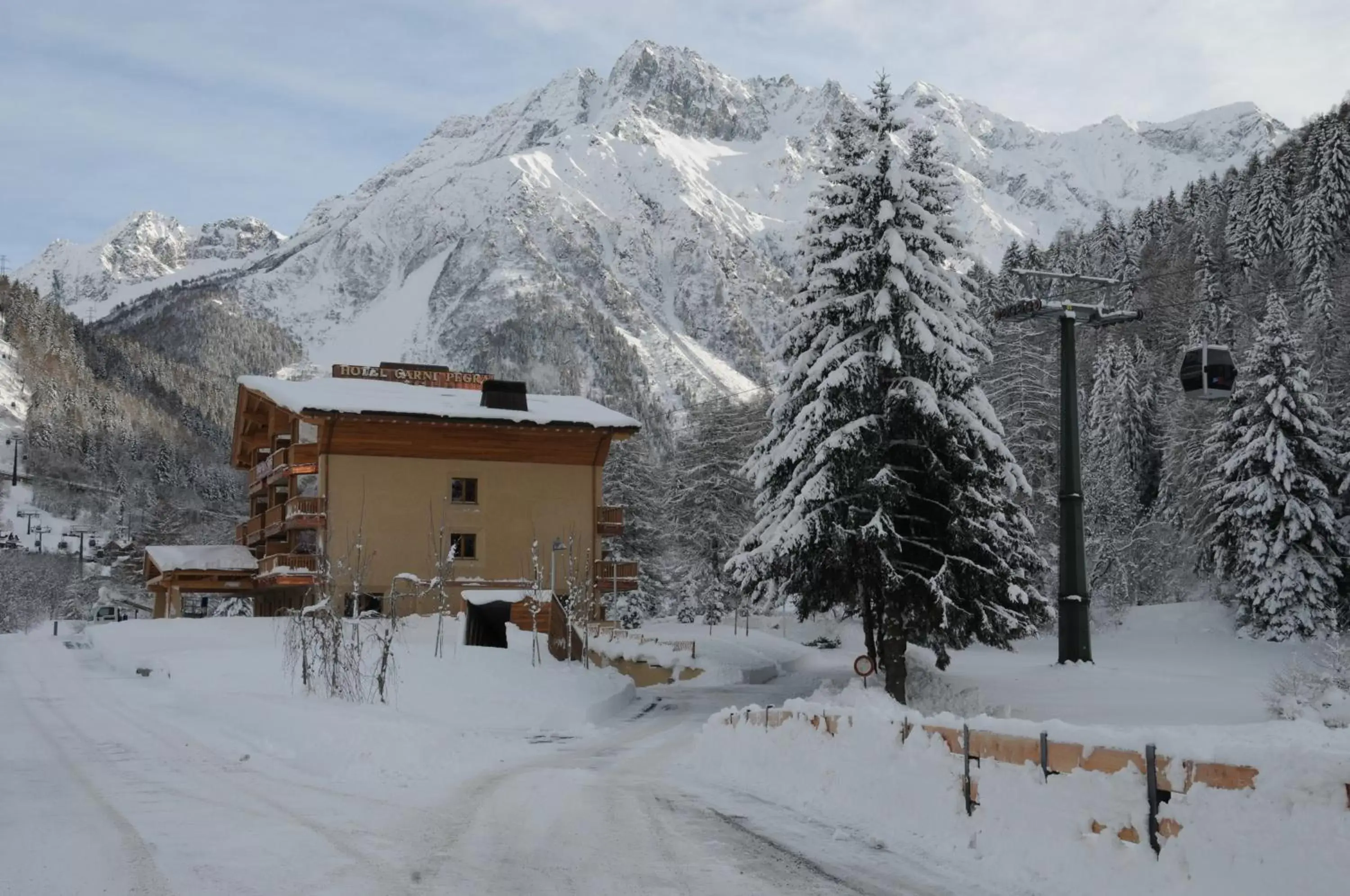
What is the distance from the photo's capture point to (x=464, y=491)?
47531 mm

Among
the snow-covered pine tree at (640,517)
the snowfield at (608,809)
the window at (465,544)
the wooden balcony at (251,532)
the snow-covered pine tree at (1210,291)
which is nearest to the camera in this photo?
the snowfield at (608,809)

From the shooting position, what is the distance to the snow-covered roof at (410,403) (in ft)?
149

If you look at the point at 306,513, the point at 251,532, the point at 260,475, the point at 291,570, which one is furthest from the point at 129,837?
the point at 251,532

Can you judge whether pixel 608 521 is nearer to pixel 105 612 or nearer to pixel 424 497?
pixel 424 497

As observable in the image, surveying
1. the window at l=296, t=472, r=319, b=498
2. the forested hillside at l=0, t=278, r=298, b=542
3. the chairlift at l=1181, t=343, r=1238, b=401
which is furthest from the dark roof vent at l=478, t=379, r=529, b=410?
the forested hillside at l=0, t=278, r=298, b=542

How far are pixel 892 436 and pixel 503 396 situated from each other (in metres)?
24.0

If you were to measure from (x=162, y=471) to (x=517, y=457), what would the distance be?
148189 mm

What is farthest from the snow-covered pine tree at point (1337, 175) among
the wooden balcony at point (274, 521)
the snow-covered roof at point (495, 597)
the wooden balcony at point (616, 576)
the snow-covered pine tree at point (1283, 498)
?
the wooden balcony at point (274, 521)

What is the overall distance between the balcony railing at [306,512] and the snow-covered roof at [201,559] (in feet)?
19.5

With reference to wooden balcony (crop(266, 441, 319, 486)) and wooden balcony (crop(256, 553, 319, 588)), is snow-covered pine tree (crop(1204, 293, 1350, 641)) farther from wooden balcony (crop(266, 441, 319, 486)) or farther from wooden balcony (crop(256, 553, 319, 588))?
wooden balcony (crop(256, 553, 319, 588))

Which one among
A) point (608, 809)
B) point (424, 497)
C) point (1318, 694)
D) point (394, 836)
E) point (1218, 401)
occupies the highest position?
point (1218, 401)

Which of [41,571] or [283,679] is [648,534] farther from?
[41,571]

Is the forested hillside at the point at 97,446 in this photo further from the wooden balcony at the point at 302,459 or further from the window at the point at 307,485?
the wooden balcony at the point at 302,459

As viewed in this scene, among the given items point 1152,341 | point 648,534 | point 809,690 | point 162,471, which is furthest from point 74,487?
point 809,690
